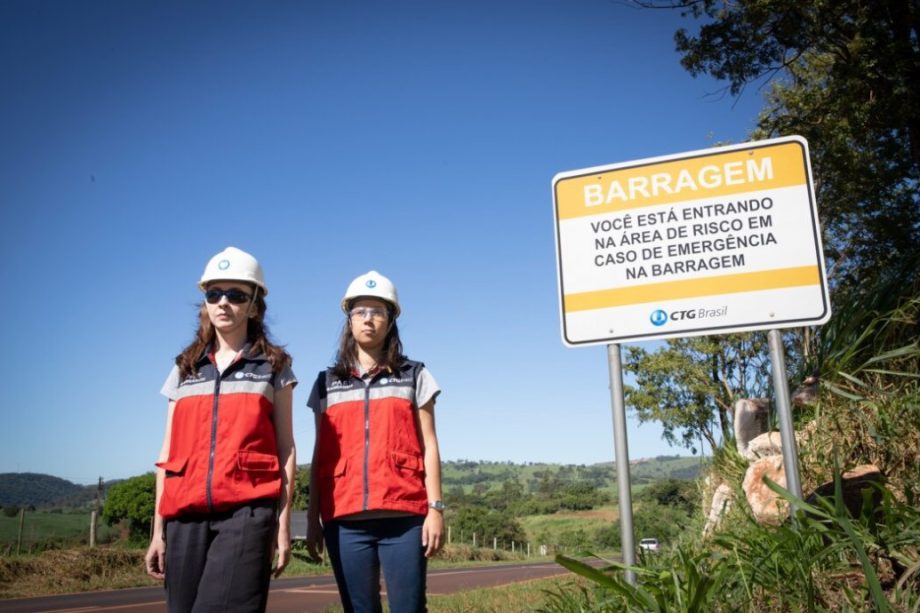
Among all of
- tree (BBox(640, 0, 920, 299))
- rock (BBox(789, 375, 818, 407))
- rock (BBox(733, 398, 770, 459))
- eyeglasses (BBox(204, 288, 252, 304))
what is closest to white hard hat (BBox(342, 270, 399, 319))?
eyeglasses (BBox(204, 288, 252, 304))

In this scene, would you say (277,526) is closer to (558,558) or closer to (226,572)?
(226,572)

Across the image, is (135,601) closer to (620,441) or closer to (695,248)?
(620,441)

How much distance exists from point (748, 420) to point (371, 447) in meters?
3.40

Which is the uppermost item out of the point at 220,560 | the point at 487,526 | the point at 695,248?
the point at 695,248

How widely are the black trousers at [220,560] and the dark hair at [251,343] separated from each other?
0.58 meters

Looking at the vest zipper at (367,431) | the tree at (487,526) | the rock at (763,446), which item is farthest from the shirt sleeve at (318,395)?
the tree at (487,526)

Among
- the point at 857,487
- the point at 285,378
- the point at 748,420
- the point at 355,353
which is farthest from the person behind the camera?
the point at 748,420

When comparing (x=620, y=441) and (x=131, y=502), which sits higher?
(x=620, y=441)

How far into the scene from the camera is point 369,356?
3.12 meters

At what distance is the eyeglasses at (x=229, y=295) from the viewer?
2746 millimetres

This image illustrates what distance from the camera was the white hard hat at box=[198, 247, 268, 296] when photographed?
2727 millimetres

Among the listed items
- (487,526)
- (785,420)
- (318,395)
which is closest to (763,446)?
(785,420)

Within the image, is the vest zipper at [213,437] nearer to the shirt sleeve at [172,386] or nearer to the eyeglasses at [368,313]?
the shirt sleeve at [172,386]

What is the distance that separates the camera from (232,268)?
2.73 meters
